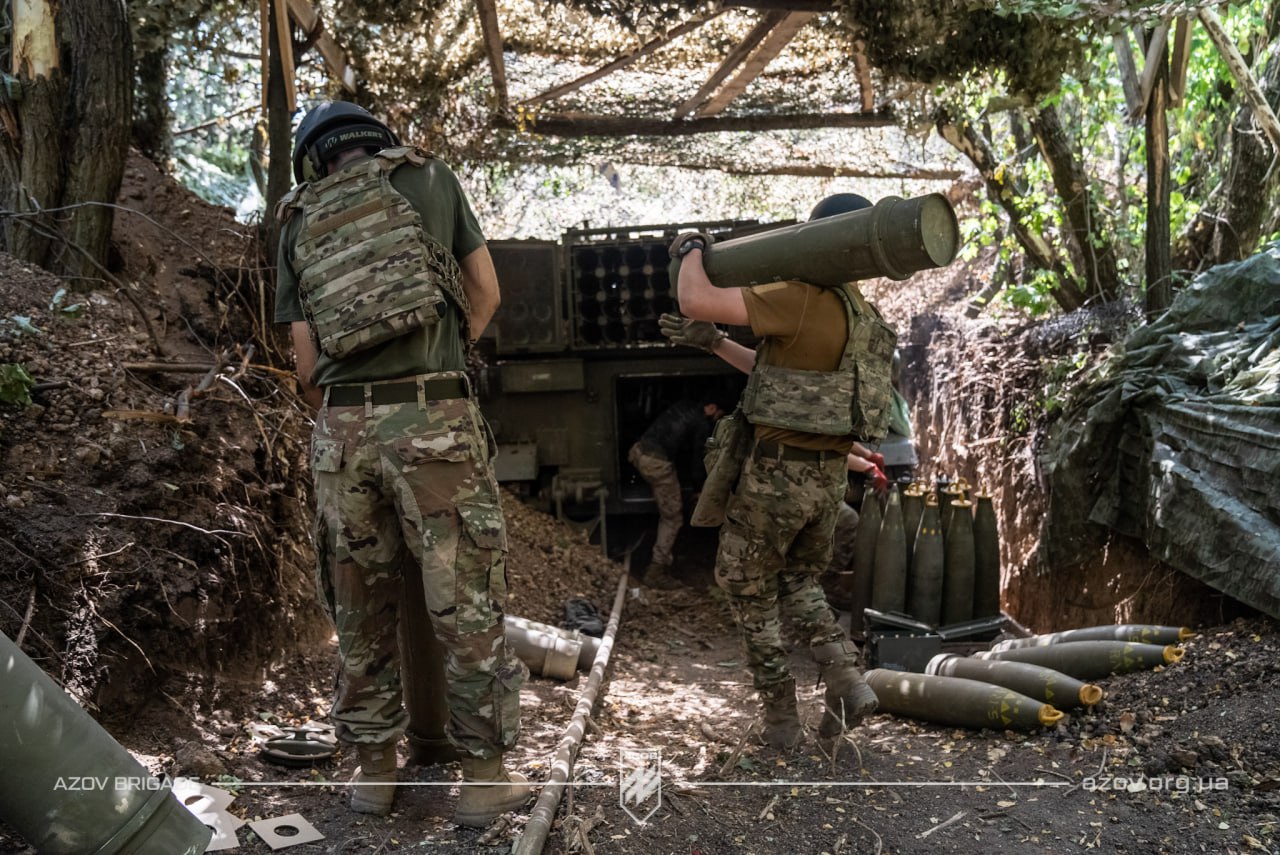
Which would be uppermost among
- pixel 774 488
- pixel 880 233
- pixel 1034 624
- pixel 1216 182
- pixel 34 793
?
pixel 1216 182

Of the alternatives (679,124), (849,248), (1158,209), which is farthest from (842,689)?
(679,124)

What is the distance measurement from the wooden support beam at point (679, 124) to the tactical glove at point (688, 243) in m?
5.00

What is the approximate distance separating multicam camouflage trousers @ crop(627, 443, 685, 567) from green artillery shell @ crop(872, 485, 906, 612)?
2.43 meters

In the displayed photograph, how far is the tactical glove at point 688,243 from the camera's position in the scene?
3688mm

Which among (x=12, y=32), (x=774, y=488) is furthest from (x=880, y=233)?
(x=12, y=32)

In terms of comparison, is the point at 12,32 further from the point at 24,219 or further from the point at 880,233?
the point at 880,233

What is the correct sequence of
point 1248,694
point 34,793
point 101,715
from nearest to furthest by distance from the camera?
point 34,793
point 101,715
point 1248,694

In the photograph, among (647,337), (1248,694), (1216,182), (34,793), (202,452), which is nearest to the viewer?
(34,793)

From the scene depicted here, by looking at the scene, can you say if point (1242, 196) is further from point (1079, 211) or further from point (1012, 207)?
point (1012, 207)

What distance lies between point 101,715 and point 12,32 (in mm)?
3358

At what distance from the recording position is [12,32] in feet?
15.3

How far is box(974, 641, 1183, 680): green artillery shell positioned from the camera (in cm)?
418

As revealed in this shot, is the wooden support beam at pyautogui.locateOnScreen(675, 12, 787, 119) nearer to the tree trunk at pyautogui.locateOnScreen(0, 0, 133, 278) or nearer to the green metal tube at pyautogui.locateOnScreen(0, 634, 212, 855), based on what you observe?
the tree trunk at pyautogui.locateOnScreen(0, 0, 133, 278)

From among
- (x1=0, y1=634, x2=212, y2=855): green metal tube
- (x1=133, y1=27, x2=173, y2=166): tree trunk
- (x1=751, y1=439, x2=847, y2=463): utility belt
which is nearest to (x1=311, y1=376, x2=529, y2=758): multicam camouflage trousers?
(x1=0, y1=634, x2=212, y2=855): green metal tube
